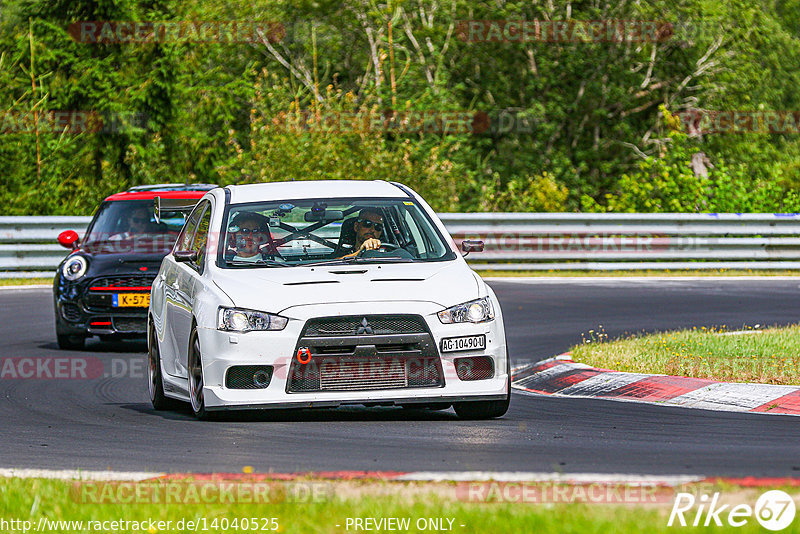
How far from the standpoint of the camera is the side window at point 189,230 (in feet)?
36.3

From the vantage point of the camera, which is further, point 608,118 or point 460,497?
point 608,118

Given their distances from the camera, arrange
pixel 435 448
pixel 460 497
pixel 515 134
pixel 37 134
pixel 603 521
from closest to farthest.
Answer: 1. pixel 603 521
2. pixel 460 497
3. pixel 435 448
4. pixel 37 134
5. pixel 515 134

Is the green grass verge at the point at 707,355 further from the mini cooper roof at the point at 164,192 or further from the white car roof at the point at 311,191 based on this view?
the mini cooper roof at the point at 164,192

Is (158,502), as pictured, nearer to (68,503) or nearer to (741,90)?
(68,503)

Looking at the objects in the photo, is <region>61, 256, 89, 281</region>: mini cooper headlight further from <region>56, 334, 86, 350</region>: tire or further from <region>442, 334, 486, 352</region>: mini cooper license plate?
<region>442, 334, 486, 352</region>: mini cooper license plate

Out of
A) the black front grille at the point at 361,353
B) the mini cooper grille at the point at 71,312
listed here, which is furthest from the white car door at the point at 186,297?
the mini cooper grille at the point at 71,312

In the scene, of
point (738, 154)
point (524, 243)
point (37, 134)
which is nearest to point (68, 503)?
point (524, 243)

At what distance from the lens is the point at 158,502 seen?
6301 millimetres

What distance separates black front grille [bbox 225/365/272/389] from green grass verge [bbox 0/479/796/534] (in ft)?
8.44

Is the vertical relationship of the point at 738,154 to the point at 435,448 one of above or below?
below

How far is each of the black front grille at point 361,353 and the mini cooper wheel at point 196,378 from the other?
0.68 metres

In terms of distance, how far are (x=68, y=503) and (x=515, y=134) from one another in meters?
35.4

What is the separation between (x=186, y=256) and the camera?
1017 centimetres

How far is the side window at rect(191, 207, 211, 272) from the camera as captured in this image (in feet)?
33.1
